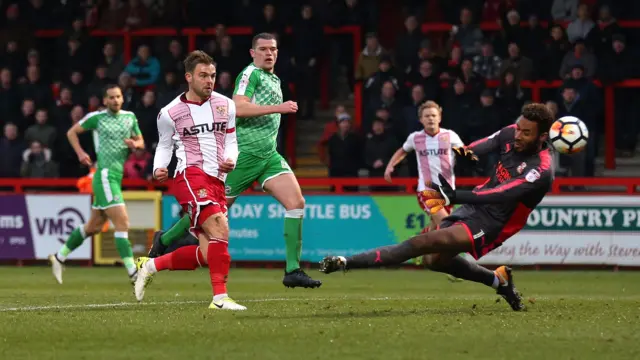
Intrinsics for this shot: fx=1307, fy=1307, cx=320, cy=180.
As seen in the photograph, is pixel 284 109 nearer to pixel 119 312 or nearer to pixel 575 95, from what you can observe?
pixel 119 312

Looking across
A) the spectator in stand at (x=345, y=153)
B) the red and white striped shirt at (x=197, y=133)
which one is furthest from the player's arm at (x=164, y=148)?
the spectator in stand at (x=345, y=153)

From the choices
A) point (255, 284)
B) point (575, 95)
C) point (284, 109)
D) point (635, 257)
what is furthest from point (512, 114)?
point (284, 109)

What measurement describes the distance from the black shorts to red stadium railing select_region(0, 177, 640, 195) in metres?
8.55

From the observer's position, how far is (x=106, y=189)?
1580cm

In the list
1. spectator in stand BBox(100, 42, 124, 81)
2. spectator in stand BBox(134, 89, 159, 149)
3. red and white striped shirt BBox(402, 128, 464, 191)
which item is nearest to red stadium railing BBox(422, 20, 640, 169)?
red and white striped shirt BBox(402, 128, 464, 191)

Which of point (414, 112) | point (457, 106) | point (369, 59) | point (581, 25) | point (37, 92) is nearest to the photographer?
point (457, 106)

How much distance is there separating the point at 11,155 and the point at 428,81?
7129mm

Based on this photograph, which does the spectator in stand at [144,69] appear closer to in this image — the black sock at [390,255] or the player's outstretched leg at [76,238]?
the player's outstretched leg at [76,238]

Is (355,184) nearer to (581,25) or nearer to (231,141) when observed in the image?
(581,25)

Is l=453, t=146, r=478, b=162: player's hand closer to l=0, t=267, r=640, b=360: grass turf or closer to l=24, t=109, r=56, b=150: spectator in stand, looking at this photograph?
l=0, t=267, r=640, b=360: grass turf

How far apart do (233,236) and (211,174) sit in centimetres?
908

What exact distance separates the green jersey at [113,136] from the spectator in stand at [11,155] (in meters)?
6.43

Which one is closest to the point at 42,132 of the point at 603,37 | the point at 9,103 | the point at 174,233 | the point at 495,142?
the point at 9,103

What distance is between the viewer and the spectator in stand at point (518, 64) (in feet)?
69.0
